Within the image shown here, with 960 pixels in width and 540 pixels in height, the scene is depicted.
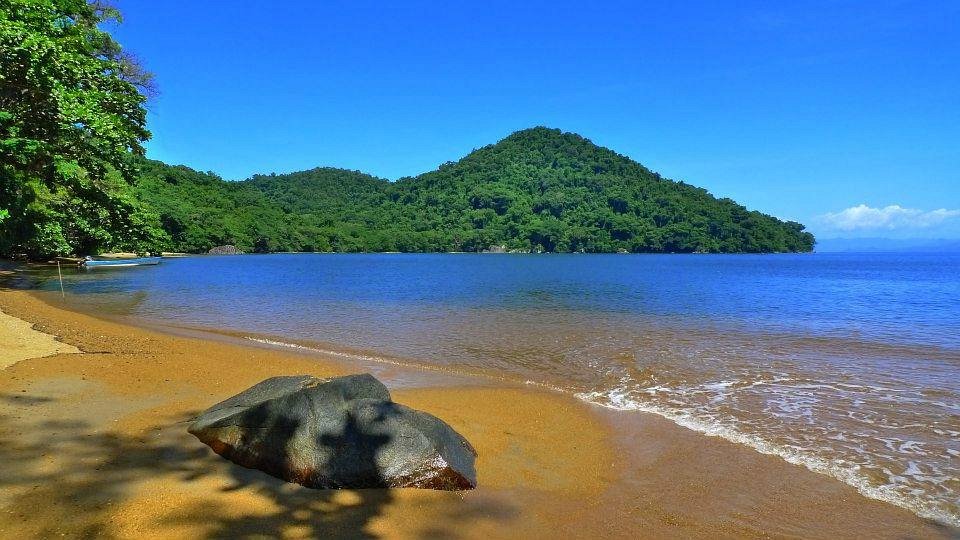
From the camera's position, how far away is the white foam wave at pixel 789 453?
5191 mm

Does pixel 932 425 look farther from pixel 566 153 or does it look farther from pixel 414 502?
pixel 566 153

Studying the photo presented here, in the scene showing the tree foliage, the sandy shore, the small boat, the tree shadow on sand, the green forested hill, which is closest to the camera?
the tree shadow on sand

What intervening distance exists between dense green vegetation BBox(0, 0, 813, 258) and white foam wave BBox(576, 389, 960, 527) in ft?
49.4

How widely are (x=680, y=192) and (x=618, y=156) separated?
87.3 feet

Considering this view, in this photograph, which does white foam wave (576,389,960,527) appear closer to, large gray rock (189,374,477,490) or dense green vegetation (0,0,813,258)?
large gray rock (189,374,477,490)

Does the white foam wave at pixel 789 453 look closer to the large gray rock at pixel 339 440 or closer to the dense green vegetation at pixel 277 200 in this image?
the large gray rock at pixel 339 440

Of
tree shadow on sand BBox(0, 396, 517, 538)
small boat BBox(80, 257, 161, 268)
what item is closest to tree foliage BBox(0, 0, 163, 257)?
tree shadow on sand BBox(0, 396, 517, 538)

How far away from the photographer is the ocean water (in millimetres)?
6844

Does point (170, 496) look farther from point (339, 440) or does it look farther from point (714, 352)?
point (714, 352)

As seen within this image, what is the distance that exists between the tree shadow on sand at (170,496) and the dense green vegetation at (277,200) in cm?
1146

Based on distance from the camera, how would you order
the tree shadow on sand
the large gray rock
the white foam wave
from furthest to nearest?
the white foam wave, the large gray rock, the tree shadow on sand

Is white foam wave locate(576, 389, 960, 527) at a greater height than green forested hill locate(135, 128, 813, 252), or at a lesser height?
lesser

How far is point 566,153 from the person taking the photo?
196m

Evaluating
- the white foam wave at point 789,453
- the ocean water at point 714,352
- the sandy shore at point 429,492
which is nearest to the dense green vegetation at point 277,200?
the ocean water at point 714,352
